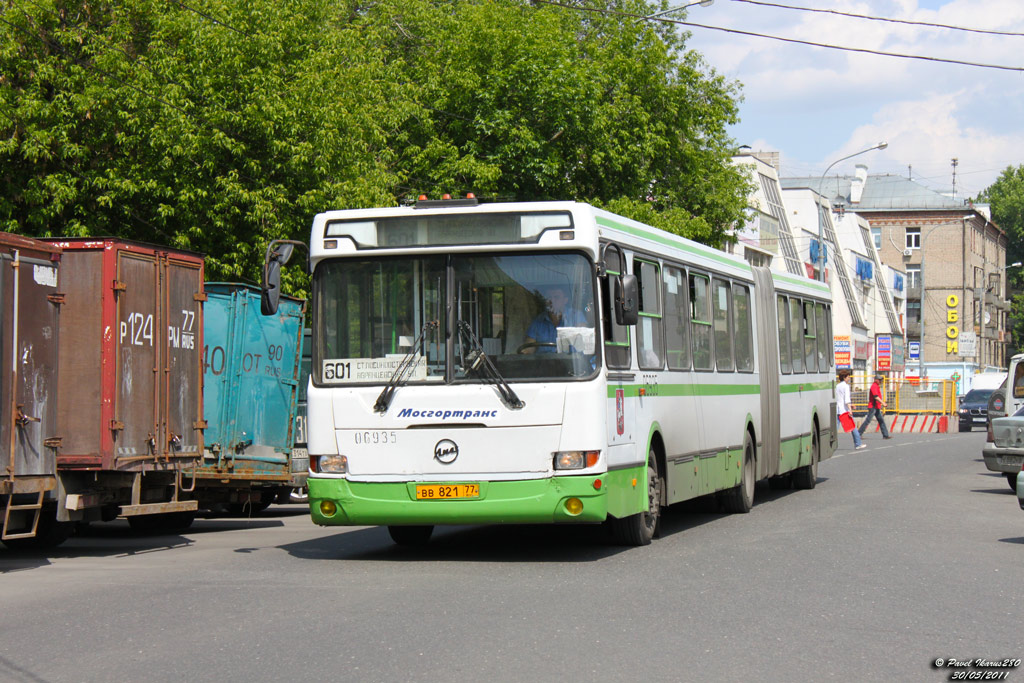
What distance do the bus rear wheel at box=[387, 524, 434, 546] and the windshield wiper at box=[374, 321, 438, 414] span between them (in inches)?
80.7

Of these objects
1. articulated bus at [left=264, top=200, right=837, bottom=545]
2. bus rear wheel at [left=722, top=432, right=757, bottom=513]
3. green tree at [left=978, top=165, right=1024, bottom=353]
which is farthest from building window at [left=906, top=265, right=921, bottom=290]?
articulated bus at [left=264, top=200, right=837, bottom=545]

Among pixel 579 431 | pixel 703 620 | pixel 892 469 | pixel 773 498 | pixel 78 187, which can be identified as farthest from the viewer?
pixel 892 469

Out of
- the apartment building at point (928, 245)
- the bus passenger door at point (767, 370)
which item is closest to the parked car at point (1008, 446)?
the bus passenger door at point (767, 370)

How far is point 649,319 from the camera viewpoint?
1345 cm

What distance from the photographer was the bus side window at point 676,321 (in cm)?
1413

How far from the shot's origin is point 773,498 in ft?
64.9

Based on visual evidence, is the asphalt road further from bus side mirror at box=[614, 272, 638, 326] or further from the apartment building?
the apartment building

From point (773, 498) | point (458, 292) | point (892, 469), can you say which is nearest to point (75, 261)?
point (458, 292)

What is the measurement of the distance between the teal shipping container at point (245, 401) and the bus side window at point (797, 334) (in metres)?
7.37

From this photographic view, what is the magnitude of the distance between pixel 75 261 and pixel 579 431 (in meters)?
5.34

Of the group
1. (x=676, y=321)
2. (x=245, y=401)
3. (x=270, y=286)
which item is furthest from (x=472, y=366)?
(x=245, y=401)

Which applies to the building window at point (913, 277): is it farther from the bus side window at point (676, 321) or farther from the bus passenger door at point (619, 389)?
the bus passenger door at point (619, 389)

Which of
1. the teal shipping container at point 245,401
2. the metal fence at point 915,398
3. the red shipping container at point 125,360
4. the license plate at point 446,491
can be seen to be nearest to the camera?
the license plate at point 446,491

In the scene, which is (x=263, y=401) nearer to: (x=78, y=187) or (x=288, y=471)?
(x=288, y=471)
